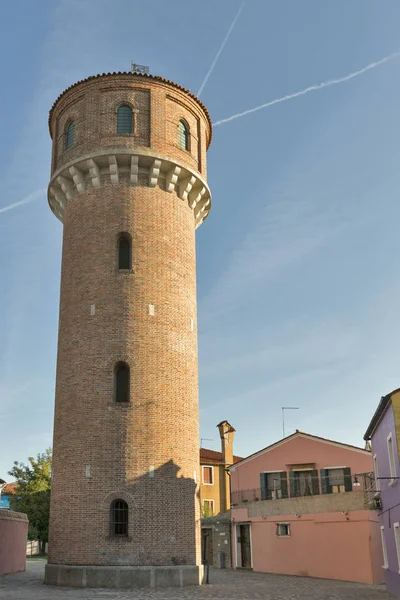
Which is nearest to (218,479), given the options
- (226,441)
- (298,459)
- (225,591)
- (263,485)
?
(226,441)

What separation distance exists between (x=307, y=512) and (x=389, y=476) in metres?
9.59

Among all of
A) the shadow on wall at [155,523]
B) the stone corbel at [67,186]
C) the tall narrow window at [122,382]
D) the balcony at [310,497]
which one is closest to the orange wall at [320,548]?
the balcony at [310,497]

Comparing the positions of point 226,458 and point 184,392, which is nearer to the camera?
point 184,392

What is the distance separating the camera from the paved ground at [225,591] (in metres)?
17.6

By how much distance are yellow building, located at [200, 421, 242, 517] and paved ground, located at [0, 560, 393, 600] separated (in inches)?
766

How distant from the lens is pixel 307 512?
2880 cm

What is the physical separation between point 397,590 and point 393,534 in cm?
162

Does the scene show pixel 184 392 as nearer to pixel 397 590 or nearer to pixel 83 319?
pixel 83 319

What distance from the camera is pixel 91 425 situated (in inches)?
846

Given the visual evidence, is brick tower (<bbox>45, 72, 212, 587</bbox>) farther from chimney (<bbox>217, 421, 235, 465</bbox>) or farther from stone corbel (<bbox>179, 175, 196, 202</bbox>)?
chimney (<bbox>217, 421, 235, 465</bbox>)

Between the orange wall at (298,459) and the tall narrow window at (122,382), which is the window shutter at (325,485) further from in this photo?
the tall narrow window at (122,382)

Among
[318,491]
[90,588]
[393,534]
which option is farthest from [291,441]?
[90,588]

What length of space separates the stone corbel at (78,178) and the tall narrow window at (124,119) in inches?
86.6

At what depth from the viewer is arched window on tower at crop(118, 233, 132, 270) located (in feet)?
77.9
